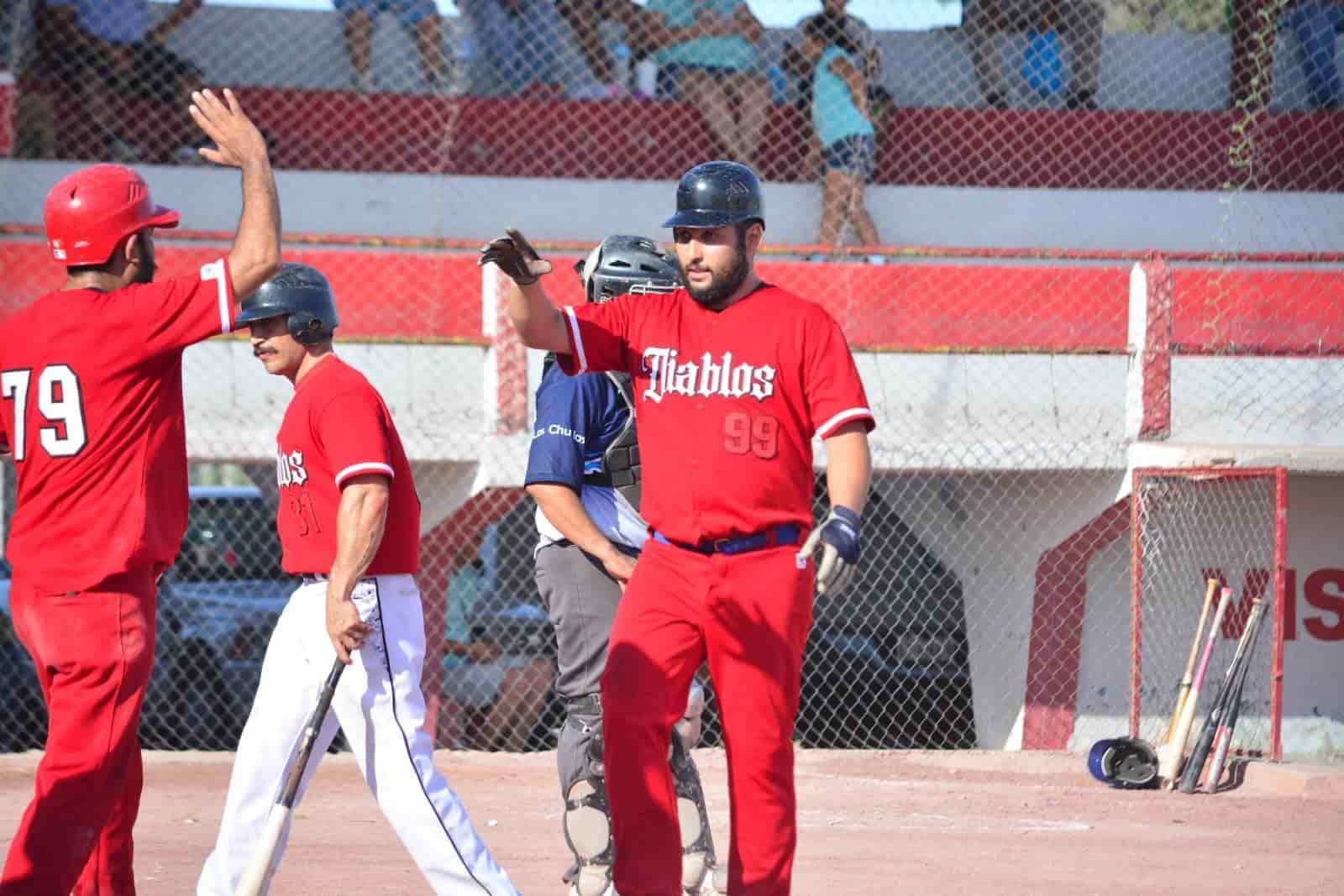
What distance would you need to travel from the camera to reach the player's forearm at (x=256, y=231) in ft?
14.3

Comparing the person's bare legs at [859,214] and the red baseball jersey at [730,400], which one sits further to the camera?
the person's bare legs at [859,214]

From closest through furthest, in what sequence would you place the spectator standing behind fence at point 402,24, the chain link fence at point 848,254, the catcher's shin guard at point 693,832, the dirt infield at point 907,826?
the catcher's shin guard at point 693,832, the dirt infield at point 907,826, the chain link fence at point 848,254, the spectator standing behind fence at point 402,24

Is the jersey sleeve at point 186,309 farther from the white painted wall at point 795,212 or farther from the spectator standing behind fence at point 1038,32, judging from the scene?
the spectator standing behind fence at point 1038,32

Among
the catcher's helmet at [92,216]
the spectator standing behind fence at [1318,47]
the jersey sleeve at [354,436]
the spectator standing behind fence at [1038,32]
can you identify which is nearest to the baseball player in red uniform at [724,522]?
the jersey sleeve at [354,436]

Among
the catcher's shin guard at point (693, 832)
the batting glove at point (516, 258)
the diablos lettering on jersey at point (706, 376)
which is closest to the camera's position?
the batting glove at point (516, 258)

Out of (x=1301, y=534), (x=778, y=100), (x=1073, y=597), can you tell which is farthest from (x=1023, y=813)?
(x=778, y=100)

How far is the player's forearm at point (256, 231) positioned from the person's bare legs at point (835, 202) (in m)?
8.43

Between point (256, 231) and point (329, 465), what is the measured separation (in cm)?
102

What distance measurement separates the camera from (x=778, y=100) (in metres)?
13.1

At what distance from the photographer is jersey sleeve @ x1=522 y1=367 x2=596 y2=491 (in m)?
5.77

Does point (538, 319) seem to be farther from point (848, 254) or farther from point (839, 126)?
point (839, 126)

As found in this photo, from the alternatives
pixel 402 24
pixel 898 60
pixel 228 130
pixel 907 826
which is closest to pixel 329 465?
pixel 228 130

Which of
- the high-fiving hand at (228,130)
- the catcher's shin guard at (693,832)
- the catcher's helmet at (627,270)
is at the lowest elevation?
the catcher's shin guard at (693,832)

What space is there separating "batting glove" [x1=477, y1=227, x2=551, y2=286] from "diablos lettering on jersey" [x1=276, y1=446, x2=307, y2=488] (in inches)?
37.0
